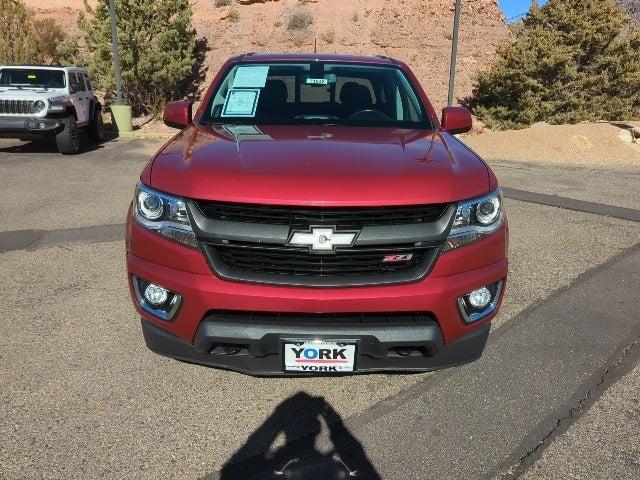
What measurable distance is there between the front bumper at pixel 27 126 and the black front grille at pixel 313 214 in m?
10.1

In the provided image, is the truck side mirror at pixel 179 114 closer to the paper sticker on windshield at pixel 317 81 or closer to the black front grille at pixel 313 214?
the paper sticker on windshield at pixel 317 81

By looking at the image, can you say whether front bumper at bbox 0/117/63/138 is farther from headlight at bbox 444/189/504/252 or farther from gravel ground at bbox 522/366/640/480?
gravel ground at bbox 522/366/640/480

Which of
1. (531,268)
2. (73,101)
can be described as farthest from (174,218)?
(73,101)

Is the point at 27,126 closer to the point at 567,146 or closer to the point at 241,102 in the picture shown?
the point at 241,102

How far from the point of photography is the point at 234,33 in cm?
3366

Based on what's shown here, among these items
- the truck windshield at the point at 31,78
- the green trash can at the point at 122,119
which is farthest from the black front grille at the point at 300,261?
the green trash can at the point at 122,119

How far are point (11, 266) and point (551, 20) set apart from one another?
63.0 ft

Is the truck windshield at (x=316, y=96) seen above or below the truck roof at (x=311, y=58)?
below

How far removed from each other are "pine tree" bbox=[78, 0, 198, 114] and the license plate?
66.6 ft

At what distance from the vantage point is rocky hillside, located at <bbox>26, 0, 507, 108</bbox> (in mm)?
29938

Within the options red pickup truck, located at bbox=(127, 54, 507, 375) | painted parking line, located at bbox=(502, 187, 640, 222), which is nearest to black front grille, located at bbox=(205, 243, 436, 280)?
red pickup truck, located at bbox=(127, 54, 507, 375)

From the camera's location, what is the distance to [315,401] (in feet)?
9.47

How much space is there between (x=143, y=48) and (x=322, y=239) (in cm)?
2111

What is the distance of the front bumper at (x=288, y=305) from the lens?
2375mm
